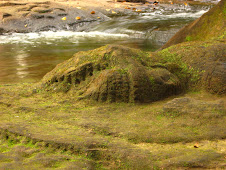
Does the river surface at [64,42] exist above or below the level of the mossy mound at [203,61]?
below

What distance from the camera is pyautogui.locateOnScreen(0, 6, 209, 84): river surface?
698 cm

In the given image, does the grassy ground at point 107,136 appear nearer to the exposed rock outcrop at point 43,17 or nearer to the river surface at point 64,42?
the river surface at point 64,42

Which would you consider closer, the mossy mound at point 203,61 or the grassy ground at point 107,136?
the grassy ground at point 107,136

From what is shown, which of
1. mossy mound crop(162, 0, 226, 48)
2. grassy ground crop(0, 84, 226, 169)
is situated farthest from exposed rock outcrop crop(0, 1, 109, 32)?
grassy ground crop(0, 84, 226, 169)

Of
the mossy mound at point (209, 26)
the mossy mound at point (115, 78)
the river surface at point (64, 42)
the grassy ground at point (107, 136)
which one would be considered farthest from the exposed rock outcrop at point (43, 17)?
the grassy ground at point (107, 136)

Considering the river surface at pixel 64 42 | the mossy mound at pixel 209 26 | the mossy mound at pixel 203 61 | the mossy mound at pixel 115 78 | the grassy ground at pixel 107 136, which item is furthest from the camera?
the river surface at pixel 64 42

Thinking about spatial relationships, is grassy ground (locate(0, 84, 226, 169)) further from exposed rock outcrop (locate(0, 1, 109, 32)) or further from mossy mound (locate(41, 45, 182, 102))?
exposed rock outcrop (locate(0, 1, 109, 32))

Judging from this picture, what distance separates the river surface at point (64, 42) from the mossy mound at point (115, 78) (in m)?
2.62

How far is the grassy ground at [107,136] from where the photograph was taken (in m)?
2.21

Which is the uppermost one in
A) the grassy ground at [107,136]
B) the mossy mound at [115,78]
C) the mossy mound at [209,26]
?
the mossy mound at [209,26]

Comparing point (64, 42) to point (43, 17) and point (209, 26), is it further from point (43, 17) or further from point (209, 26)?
point (209, 26)

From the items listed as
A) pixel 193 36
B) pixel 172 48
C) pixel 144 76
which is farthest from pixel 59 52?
pixel 144 76

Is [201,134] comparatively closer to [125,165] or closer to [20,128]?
[125,165]

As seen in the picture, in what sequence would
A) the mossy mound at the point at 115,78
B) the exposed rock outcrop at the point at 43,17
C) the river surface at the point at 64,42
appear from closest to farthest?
the mossy mound at the point at 115,78 < the river surface at the point at 64,42 < the exposed rock outcrop at the point at 43,17
